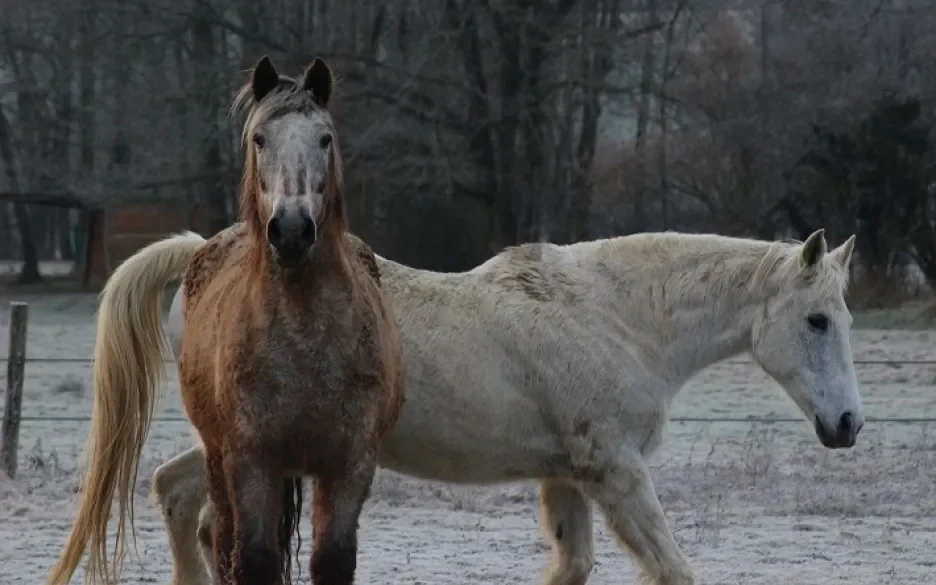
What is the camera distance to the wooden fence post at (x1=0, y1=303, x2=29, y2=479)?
Answer: 8047 mm

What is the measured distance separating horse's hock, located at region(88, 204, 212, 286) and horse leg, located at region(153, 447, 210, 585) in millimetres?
18420

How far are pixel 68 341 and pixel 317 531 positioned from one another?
12619 millimetres

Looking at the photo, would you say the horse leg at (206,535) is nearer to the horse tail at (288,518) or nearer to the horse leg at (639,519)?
the horse tail at (288,518)

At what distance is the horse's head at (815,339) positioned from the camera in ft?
16.2

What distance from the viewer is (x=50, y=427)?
10.0m

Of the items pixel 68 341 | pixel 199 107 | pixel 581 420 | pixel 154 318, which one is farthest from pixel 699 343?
pixel 199 107

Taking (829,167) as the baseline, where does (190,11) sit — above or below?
above

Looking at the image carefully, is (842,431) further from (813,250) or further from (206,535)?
(206,535)

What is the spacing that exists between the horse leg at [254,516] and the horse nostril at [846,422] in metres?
2.22

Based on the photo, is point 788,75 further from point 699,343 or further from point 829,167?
point 699,343

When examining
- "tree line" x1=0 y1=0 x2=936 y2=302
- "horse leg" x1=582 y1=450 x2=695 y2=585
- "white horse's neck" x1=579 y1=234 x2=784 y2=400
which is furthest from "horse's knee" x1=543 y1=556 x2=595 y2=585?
"tree line" x1=0 y1=0 x2=936 y2=302

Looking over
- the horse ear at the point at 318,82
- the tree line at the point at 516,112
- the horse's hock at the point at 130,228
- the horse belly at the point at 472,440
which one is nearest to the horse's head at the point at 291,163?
the horse ear at the point at 318,82

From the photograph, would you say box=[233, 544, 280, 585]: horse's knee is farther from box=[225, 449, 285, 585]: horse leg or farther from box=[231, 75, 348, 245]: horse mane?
box=[231, 75, 348, 245]: horse mane

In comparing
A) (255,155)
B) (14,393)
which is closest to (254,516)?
(255,155)
